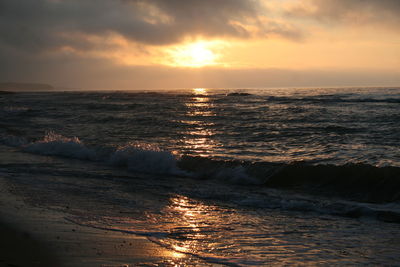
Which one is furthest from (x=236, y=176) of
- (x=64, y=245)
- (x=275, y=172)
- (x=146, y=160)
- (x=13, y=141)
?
(x=13, y=141)

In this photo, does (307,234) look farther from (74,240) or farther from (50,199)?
(50,199)

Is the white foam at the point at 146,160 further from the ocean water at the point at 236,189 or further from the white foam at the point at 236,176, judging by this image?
the white foam at the point at 236,176

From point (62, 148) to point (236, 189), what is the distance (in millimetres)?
8124

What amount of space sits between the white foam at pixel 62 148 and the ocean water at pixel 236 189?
54 millimetres

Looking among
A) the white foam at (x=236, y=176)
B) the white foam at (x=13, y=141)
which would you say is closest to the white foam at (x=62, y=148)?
the white foam at (x=13, y=141)

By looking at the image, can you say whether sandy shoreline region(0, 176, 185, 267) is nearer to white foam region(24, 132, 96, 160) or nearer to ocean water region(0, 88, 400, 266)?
ocean water region(0, 88, 400, 266)

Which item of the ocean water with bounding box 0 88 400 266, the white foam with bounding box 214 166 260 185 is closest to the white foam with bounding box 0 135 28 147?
the ocean water with bounding box 0 88 400 266

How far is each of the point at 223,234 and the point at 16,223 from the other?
298 centimetres

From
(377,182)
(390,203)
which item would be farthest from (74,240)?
(377,182)

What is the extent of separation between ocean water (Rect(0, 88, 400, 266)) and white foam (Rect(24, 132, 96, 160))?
54 millimetres

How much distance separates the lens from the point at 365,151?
11.8m

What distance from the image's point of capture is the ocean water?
16.6 ft

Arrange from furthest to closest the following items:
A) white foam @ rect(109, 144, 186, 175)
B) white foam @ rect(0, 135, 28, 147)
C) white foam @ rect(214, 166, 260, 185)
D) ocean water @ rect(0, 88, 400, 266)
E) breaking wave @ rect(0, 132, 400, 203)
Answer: white foam @ rect(0, 135, 28, 147) → white foam @ rect(109, 144, 186, 175) → white foam @ rect(214, 166, 260, 185) → breaking wave @ rect(0, 132, 400, 203) → ocean water @ rect(0, 88, 400, 266)

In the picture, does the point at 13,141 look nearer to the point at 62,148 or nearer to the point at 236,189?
the point at 62,148
